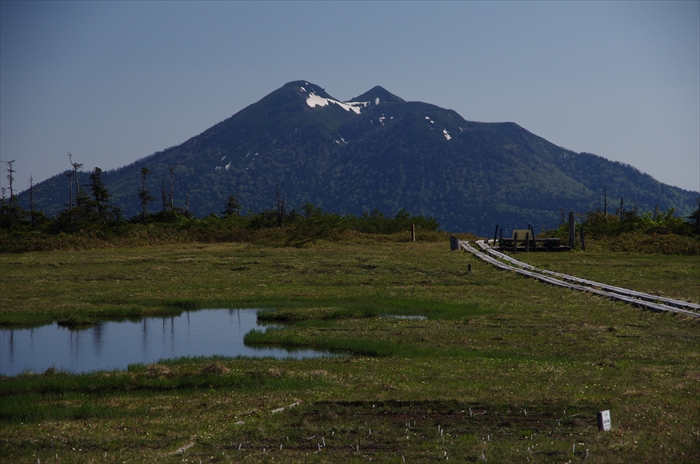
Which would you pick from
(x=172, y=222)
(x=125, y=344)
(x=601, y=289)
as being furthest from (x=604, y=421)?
(x=172, y=222)

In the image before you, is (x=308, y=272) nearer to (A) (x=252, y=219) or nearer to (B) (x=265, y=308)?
(B) (x=265, y=308)

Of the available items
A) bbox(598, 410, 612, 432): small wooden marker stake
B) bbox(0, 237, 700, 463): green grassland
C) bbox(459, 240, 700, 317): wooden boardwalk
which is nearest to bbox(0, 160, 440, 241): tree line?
bbox(459, 240, 700, 317): wooden boardwalk

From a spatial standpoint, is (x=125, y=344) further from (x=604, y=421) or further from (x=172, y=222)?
(x=172, y=222)

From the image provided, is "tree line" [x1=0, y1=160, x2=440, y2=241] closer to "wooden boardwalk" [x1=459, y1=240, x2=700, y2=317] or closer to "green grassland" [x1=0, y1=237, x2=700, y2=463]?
"wooden boardwalk" [x1=459, y1=240, x2=700, y2=317]

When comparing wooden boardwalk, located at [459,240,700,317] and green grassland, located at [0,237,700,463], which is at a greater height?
wooden boardwalk, located at [459,240,700,317]

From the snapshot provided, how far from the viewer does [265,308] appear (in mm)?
31703

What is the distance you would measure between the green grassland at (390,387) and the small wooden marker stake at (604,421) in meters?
0.18

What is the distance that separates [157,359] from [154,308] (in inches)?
390

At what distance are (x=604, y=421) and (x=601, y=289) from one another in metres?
22.8

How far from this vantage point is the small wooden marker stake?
10695 millimetres

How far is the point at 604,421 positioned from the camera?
35.2ft

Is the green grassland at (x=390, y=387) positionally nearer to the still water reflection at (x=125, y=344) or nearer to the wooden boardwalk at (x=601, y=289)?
the wooden boardwalk at (x=601, y=289)

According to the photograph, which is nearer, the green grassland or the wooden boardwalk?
the green grassland

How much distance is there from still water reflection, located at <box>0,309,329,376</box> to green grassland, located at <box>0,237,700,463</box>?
4.08 ft
